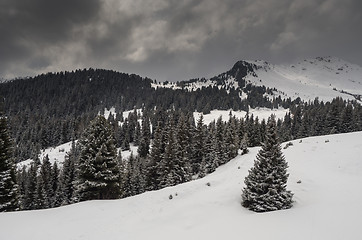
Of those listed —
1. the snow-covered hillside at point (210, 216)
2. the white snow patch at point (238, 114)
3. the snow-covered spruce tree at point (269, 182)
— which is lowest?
the snow-covered hillside at point (210, 216)

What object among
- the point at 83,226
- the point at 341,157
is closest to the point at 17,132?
the point at 83,226

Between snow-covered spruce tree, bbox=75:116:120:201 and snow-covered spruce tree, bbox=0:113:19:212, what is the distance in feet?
17.0

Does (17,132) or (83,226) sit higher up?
(17,132)

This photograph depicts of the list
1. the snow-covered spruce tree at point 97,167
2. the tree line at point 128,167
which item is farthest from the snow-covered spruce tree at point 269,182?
the tree line at point 128,167

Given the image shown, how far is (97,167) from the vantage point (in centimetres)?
2181

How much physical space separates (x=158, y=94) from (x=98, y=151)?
17826 centimetres

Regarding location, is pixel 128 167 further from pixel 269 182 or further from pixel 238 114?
pixel 238 114

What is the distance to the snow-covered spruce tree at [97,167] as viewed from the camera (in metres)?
21.5

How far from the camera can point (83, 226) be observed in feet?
38.9

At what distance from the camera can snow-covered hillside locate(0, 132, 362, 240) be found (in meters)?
9.49

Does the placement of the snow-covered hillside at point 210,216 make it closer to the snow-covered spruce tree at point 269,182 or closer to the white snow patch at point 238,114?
the snow-covered spruce tree at point 269,182

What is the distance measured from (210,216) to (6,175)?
17.7 metres

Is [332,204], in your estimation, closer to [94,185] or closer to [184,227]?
[184,227]

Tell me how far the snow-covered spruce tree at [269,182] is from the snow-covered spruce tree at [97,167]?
1427 cm
